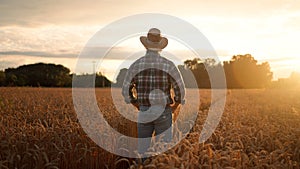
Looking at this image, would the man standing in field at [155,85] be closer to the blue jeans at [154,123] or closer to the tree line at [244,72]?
the blue jeans at [154,123]

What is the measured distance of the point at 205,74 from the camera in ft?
267

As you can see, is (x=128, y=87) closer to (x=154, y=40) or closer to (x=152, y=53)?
(x=152, y=53)

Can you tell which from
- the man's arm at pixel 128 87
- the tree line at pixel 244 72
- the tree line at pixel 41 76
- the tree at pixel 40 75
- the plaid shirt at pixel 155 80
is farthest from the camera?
the tree line at pixel 244 72

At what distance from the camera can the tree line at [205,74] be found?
59.6 metres

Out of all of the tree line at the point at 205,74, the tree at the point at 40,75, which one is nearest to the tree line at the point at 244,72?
the tree line at the point at 205,74

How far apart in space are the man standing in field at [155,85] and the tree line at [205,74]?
159 feet

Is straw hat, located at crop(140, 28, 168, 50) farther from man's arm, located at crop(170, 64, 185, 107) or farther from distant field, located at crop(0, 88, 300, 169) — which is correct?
distant field, located at crop(0, 88, 300, 169)

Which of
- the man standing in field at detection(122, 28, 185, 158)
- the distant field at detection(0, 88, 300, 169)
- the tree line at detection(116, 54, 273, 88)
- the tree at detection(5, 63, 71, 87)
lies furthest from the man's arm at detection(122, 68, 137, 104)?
the tree line at detection(116, 54, 273, 88)

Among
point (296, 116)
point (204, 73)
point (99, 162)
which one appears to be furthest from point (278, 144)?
point (204, 73)

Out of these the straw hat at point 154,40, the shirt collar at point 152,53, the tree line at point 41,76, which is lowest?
the shirt collar at point 152,53

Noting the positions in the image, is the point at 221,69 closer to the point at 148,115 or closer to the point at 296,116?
the point at 296,116

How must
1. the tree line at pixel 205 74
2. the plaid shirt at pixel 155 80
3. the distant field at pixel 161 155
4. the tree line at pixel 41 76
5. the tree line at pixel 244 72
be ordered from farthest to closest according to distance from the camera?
the tree line at pixel 244 72 < the tree line at pixel 205 74 < the tree line at pixel 41 76 < the plaid shirt at pixel 155 80 < the distant field at pixel 161 155

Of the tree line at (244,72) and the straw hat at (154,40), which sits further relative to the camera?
the tree line at (244,72)

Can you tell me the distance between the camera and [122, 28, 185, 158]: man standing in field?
22.3 feet
